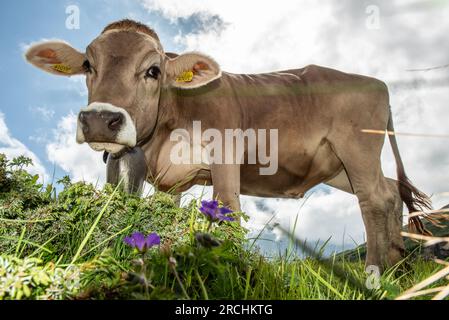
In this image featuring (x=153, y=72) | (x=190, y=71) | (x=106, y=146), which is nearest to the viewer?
(x=106, y=146)

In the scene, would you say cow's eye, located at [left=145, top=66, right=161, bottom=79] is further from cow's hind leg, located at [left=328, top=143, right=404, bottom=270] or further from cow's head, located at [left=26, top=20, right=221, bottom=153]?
cow's hind leg, located at [left=328, top=143, right=404, bottom=270]

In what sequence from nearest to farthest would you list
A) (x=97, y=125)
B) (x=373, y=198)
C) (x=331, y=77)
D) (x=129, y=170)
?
(x=97, y=125) < (x=129, y=170) < (x=373, y=198) < (x=331, y=77)

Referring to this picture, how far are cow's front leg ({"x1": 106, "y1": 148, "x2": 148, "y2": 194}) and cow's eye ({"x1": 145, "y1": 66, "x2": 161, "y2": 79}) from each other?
66 centimetres

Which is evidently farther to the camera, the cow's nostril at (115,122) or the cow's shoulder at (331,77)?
the cow's shoulder at (331,77)

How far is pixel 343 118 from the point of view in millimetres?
5402

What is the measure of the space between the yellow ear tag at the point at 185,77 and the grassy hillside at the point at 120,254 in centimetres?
160

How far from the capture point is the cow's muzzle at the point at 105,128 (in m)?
3.80

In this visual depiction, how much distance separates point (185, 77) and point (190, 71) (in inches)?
2.9

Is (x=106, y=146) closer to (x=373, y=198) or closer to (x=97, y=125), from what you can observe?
(x=97, y=125)

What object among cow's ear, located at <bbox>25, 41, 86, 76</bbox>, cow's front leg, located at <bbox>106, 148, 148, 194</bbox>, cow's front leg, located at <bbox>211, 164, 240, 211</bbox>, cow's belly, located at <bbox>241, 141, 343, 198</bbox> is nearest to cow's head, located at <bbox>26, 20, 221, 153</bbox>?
cow's ear, located at <bbox>25, 41, 86, 76</bbox>

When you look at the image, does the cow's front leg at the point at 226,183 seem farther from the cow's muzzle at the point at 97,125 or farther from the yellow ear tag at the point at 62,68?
the yellow ear tag at the point at 62,68

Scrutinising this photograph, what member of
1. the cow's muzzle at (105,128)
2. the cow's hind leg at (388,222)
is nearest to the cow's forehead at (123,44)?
the cow's muzzle at (105,128)

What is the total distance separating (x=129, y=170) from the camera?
4.23 m

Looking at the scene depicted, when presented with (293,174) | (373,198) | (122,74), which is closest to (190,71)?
(122,74)
